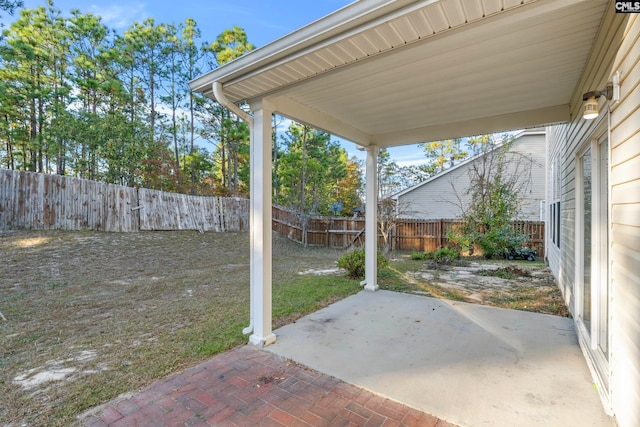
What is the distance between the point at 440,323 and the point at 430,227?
27.7 feet

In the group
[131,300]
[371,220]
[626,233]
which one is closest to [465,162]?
[371,220]

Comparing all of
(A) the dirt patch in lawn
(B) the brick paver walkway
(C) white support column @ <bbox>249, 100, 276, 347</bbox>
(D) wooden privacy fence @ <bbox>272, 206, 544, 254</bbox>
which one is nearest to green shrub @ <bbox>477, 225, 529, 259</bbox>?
(A) the dirt patch in lawn

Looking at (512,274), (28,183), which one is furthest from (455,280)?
(28,183)

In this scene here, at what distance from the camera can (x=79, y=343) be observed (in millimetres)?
3154

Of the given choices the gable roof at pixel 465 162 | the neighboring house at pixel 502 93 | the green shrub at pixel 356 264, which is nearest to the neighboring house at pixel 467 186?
the gable roof at pixel 465 162

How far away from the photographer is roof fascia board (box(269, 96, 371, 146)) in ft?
11.1

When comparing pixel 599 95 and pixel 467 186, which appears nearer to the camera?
pixel 599 95

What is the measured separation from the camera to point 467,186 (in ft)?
43.6

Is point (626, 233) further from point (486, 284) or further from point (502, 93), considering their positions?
point (486, 284)

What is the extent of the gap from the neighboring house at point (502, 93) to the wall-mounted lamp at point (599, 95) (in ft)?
0.05

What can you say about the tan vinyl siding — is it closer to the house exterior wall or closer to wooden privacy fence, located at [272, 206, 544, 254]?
the house exterior wall

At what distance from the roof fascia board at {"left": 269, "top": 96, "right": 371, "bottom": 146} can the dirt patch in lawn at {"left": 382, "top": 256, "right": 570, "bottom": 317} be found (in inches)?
119

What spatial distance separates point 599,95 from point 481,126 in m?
2.32

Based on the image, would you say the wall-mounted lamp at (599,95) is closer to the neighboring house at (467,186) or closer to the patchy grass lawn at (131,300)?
the patchy grass lawn at (131,300)
